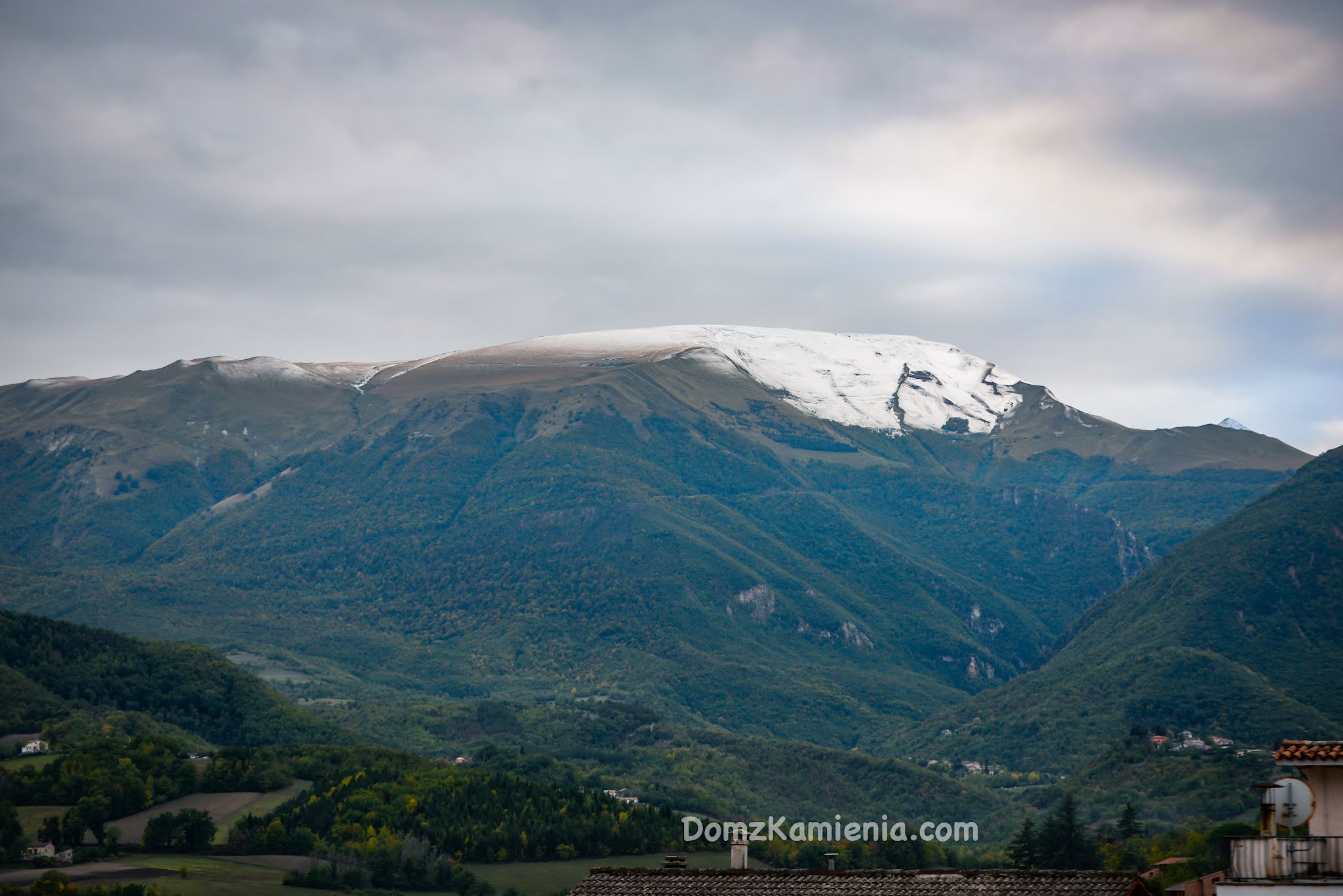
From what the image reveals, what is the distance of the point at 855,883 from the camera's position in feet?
114

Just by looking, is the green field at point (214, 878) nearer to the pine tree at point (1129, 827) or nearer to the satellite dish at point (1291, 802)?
the pine tree at point (1129, 827)

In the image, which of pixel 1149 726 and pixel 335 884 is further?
pixel 1149 726

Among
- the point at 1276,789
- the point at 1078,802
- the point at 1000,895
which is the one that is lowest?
the point at 1078,802

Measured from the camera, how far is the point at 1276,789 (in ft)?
87.4

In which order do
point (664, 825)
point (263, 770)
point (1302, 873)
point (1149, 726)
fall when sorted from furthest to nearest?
point (1149, 726)
point (263, 770)
point (664, 825)
point (1302, 873)

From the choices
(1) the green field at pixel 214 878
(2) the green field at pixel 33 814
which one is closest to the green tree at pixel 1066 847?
(1) the green field at pixel 214 878

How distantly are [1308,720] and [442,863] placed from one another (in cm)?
10581

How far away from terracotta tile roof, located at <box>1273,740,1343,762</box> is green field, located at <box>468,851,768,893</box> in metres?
102

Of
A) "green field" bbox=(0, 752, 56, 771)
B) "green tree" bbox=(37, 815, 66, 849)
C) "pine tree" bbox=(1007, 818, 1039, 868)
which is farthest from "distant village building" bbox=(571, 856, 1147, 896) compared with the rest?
"green field" bbox=(0, 752, 56, 771)

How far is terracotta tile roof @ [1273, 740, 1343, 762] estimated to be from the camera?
25.8 meters

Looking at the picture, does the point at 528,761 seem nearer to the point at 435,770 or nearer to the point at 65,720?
the point at 435,770

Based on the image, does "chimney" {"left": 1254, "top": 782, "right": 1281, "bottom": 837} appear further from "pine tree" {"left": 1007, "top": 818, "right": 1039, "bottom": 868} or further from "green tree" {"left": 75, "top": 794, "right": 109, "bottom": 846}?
"green tree" {"left": 75, "top": 794, "right": 109, "bottom": 846}

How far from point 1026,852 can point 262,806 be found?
8092 centimetres

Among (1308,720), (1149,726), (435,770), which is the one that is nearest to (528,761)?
(435,770)
